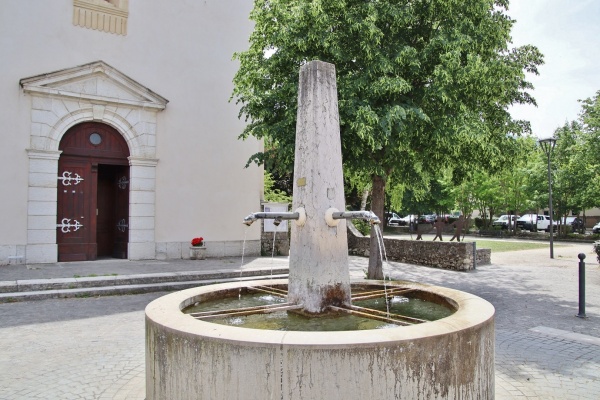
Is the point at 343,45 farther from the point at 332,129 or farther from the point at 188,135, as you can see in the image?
the point at 188,135

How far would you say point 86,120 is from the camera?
13.3 m

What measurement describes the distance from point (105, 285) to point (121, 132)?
559 centimetres

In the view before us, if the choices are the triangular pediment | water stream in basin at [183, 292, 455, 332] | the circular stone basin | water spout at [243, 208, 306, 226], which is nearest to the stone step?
water stream in basin at [183, 292, 455, 332]

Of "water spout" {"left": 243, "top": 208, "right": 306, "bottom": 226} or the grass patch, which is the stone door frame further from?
the grass patch

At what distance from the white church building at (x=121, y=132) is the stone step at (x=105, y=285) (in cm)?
347

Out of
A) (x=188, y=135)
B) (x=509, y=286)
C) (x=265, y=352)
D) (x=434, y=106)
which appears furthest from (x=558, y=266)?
(x=265, y=352)

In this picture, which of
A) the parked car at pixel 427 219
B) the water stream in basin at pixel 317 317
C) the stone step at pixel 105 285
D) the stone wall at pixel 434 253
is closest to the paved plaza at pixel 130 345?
the stone step at pixel 105 285

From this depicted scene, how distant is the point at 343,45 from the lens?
992 cm

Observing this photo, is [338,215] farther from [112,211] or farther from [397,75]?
[112,211]

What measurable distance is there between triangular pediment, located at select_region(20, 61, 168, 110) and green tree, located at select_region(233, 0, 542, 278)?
4352 mm

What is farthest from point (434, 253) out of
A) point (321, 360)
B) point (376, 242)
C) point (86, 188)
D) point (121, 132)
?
point (321, 360)

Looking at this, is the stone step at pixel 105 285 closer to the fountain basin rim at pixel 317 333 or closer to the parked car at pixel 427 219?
the fountain basin rim at pixel 317 333

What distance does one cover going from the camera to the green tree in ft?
30.2

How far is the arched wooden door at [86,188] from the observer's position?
42.6 feet
